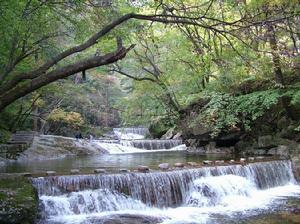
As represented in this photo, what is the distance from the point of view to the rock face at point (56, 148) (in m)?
16.8

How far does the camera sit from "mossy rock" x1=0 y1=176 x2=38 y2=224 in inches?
Result: 277

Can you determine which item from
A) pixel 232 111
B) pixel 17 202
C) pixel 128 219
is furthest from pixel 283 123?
pixel 17 202

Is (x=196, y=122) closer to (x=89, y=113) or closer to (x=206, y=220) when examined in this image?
(x=206, y=220)

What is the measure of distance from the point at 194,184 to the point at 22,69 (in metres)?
7.05

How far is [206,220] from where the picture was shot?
26.5ft

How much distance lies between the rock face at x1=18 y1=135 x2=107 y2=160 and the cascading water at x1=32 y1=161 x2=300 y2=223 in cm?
800

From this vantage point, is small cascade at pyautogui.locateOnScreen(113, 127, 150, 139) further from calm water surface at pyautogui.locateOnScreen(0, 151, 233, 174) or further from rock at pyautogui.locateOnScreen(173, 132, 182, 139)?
calm water surface at pyautogui.locateOnScreen(0, 151, 233, 174)

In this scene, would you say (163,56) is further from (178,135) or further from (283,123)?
(283,123)

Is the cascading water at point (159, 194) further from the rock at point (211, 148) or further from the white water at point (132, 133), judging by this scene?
the white water at point (132, 133)

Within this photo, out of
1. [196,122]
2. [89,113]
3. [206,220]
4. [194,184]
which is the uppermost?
[89,113]

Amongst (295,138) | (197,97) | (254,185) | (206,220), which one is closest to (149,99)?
(197,97)

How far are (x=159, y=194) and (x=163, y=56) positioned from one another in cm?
1178

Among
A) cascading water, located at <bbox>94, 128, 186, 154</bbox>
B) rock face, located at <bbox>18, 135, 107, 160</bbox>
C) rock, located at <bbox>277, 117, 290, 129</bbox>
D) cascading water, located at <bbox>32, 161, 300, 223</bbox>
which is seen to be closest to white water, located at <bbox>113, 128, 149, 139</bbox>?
cascading water, located at <bbox>94, 128, 186, 154</bbox>

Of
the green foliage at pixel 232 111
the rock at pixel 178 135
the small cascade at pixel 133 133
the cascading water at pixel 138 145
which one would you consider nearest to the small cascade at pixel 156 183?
the green foliage at pixel 232 111
